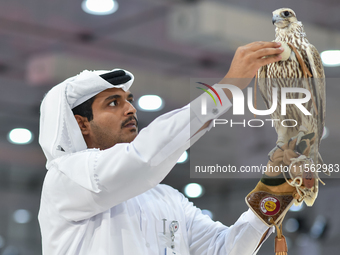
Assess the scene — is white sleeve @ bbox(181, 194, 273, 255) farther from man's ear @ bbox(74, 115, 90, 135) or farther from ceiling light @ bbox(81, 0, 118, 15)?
ceiling light @ bbox(81, 0, 118, 15)

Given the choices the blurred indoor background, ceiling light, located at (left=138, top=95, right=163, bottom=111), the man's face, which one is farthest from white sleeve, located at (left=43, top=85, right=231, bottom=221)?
ceiling light, located at (left=138, top=95, right=163, bottom=111)

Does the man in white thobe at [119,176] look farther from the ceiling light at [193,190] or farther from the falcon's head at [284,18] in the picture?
the ceiling light at [193,190]

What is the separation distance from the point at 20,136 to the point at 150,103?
4.83 ft

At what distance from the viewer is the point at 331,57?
389 cm

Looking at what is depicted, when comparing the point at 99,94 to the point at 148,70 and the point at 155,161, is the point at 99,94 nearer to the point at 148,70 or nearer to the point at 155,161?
the point at 155,161

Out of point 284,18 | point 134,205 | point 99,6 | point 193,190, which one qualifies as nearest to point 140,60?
point 99,6

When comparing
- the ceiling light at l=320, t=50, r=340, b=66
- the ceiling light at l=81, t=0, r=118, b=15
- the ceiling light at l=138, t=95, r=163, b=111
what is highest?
the ceiling light at l=81, t=0, r=118, b=15

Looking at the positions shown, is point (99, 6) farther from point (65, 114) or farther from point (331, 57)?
point (65, 114)

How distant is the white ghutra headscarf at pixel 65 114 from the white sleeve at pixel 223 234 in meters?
0.58

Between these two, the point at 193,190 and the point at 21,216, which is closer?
the point at 21,216

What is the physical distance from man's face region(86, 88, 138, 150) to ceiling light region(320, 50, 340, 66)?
208 centimetres

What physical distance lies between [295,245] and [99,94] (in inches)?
162

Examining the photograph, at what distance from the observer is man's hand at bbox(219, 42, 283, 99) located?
1756 millimetres

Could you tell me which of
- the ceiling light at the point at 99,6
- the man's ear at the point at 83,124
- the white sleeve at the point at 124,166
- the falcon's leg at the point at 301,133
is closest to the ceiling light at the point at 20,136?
the ceiling light at the point at 99,6
